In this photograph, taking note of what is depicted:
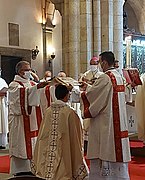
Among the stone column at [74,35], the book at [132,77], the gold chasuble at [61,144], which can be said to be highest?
the stone column at [74,35]

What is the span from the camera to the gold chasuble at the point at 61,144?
202 inches

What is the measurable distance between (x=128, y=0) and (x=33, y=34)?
173 inches

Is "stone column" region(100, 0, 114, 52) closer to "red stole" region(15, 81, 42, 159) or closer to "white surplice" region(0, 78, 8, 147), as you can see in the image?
"white surplice" region(0, 78, 8, 147)

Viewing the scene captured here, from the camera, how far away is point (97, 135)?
5.36 m

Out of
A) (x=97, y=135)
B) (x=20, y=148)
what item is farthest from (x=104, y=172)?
(x=20, y=148)

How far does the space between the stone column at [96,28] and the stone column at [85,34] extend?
134 mm

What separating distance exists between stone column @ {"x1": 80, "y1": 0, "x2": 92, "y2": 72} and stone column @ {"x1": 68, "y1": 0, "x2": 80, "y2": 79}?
11cm

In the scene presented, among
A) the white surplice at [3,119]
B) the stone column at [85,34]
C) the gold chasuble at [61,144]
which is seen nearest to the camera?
the gold chasuble at [61,144]

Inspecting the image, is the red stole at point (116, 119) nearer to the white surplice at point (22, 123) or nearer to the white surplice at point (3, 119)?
the white surplice at point (22, 123)

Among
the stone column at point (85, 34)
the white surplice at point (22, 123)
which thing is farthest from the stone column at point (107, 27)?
the white surplice at point (22, 123)

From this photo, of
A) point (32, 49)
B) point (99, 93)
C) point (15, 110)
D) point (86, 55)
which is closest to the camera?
point (99, 93)

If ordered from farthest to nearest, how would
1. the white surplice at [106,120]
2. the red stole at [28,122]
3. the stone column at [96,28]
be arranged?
the stone column at [96,28], the red stole at [28,122], the white surplice at [106,120]

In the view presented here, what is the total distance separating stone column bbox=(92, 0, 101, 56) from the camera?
1141cm

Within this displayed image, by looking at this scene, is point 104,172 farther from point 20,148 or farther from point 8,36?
point 8,36
